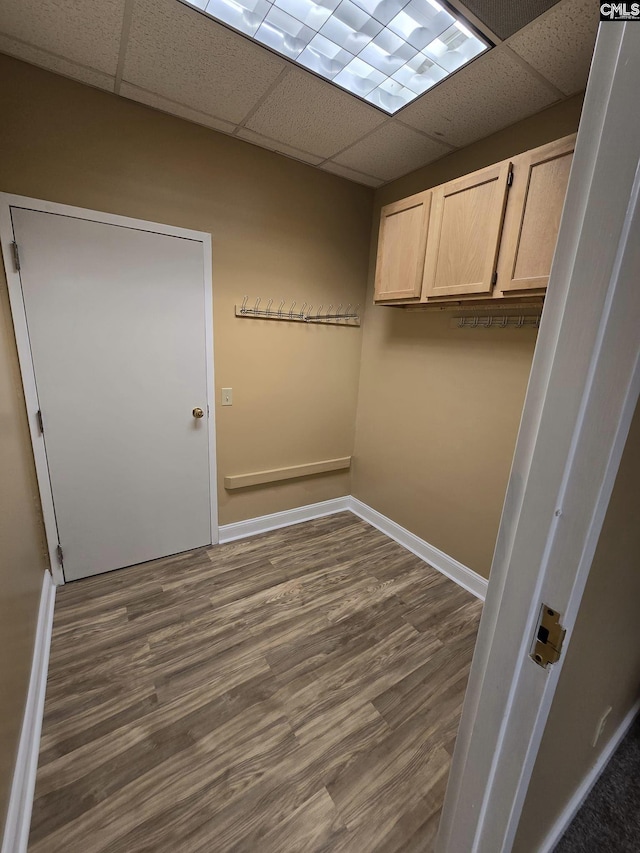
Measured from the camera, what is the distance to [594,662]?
90 centimetres

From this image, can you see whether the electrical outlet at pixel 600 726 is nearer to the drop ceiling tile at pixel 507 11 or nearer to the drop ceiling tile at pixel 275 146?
the drop ceiling tile at pixel 507 11

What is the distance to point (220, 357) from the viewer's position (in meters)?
2.41

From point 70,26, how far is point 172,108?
1.80ft

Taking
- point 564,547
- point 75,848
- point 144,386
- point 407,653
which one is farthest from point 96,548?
point 564,547

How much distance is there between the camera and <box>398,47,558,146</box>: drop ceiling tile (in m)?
1.49

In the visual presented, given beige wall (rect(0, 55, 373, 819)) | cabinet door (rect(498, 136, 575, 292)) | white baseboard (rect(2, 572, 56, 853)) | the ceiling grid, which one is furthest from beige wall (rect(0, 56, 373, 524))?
cabinet door (rect(498, 136, 575, 292))

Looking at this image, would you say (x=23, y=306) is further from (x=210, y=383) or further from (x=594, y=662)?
(x=594, y=662)

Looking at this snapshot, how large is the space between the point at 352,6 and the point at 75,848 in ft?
9.75

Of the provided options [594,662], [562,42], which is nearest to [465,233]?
[562,42]

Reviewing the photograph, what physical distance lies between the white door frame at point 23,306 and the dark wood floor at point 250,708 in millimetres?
525

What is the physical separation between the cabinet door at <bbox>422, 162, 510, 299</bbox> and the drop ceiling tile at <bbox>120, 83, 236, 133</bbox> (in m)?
1.31

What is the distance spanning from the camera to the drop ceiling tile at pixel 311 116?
5.40ft

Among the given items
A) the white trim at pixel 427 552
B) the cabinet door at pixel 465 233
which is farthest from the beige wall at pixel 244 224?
the cabinet door at pixel 465 233

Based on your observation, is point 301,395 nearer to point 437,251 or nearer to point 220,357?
point 220,357
